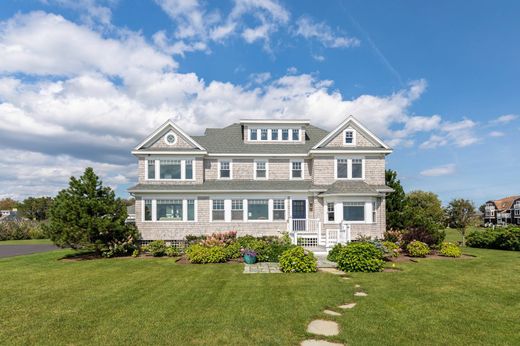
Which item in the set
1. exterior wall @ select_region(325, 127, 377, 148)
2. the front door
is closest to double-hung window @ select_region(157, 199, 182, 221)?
the front door

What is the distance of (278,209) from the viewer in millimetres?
23641

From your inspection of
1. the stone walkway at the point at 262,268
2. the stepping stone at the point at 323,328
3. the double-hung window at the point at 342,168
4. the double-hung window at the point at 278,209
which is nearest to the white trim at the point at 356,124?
the double-hung window at the point at 342,168

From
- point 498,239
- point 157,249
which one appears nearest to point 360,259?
point 157,249

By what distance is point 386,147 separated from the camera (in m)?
23.8

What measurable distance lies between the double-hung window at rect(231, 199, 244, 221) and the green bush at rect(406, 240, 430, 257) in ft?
37.6

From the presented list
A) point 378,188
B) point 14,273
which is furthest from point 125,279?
point 378,188

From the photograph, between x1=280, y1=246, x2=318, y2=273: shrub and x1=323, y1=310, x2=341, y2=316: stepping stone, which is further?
x1=280, y1=246, x2=318, y2=273: shrub

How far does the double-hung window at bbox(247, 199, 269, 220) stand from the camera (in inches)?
928

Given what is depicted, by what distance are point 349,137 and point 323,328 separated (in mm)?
18546

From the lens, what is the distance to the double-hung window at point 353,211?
22.2 m

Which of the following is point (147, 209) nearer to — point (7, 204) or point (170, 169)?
point (170, 169)

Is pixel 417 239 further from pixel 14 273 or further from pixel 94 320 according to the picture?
pixel 14 273

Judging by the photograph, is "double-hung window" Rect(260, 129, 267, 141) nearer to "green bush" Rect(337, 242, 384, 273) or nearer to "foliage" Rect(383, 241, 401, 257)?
"foliage" Rect(383, 241, 401, 257)

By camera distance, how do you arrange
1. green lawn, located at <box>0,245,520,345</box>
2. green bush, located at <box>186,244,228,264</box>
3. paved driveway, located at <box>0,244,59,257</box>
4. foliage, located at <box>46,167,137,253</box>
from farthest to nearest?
paved driveway, located at <box>0,244,59,257</box>
foliage, located at <box>46,167,137,253</box>
green bush, located at <box>186,244,228,264</box>
green lawn, located at <box>0,245,520,345</box>
